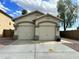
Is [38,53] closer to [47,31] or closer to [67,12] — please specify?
[47,31]

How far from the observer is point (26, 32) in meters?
27.2

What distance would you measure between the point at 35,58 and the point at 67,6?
1685 inches

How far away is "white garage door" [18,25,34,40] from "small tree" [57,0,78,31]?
2397 cm

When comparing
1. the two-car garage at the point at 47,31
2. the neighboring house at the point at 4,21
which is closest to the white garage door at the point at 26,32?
the two-car garage at the point at 47,31

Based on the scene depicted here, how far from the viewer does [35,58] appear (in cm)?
938

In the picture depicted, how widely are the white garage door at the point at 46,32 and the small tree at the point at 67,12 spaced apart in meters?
25.0

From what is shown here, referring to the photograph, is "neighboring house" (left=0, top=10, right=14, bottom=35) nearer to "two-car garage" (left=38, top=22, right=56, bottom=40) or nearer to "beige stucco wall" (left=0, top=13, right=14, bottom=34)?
"beige stucco wall" (left=0, top=13, right=14, bottom=34)

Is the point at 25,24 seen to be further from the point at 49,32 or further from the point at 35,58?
the point at 35,58

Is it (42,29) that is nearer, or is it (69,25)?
(42,29)

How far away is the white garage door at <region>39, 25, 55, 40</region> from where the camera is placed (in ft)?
82.0

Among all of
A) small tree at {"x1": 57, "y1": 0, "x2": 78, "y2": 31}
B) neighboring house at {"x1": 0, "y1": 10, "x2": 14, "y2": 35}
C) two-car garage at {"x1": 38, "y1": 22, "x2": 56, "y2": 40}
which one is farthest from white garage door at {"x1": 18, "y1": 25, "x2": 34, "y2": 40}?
small tree at {"x1": 57, "y1": 0, "x2": 78, "y2": 31}

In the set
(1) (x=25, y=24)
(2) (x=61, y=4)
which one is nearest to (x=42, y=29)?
(1) (x=25, y=24)

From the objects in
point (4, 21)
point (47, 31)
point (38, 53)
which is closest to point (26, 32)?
point (47, 31)

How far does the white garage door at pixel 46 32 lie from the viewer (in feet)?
82.0
